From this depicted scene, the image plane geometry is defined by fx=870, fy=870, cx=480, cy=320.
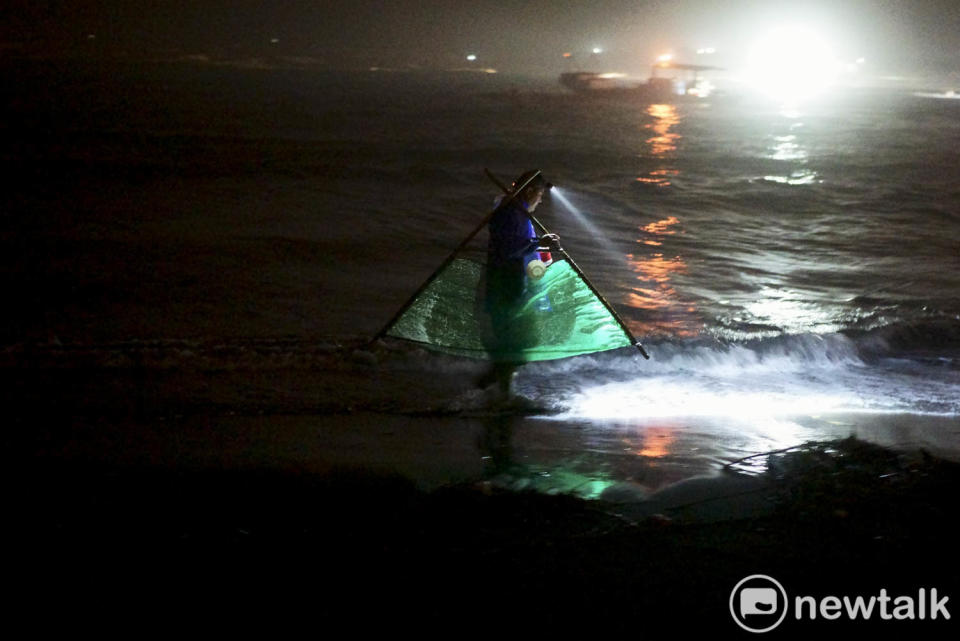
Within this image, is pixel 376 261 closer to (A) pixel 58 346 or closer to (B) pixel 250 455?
(A) pixel 58 346

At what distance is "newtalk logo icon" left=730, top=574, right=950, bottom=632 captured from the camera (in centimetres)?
338

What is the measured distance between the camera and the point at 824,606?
345 centimetres

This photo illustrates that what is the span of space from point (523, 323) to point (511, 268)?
0.42 meters

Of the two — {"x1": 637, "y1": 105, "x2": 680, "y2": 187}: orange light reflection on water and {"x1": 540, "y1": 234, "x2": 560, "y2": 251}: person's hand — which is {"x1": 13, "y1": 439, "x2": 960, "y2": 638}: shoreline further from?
{"x1": 637, "y1": 105, "x2": 680, "y2": 187}: orange light reflection on water

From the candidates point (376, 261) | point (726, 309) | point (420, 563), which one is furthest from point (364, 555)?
point (376, 261)

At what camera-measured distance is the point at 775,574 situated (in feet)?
11.8

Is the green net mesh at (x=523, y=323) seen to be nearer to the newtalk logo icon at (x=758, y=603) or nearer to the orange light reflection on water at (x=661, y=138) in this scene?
the newtalk logo icon at (x=758, y=603)

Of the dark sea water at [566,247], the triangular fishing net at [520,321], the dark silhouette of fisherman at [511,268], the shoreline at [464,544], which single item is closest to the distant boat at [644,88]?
the dark sea water at [566,247]

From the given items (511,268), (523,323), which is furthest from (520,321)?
(511,268)

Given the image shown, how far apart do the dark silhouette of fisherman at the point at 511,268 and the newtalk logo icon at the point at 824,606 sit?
2579 millimetres

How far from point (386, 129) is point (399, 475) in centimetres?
2929

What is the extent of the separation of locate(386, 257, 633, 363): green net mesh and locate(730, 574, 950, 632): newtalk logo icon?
2.63 metres

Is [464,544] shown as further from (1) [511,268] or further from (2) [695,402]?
(2) [695,402]

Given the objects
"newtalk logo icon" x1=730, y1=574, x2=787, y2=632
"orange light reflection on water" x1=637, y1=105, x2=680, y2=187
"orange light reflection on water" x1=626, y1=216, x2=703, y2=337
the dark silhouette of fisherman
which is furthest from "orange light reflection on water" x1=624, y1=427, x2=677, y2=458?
"orange light reflection on water" x1=637, y1=105, x2=680, y2=187
